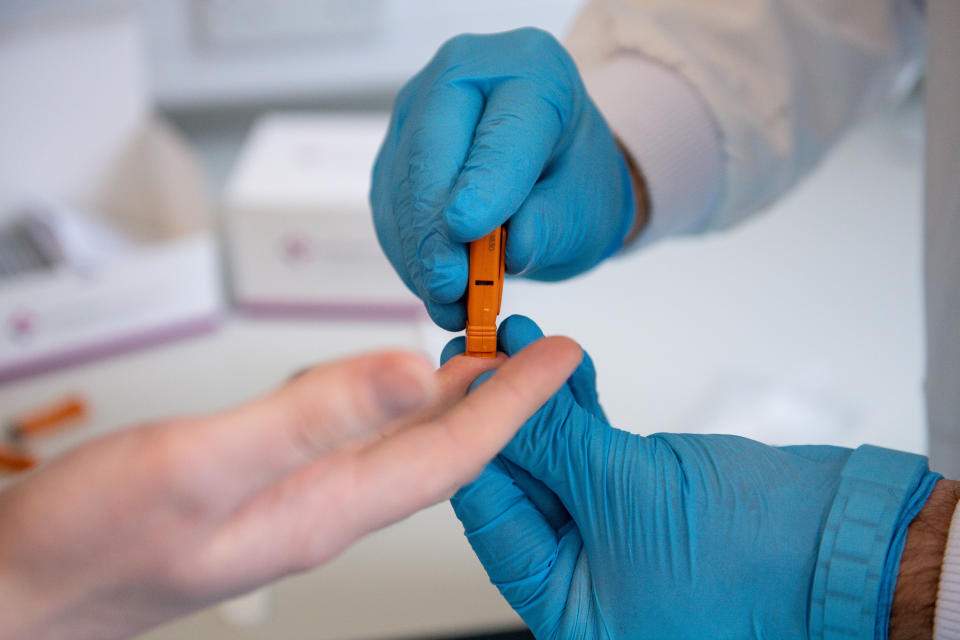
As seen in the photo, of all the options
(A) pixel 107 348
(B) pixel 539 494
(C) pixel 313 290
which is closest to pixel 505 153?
(B) pixel 539 494

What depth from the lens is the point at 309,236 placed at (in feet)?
3.96

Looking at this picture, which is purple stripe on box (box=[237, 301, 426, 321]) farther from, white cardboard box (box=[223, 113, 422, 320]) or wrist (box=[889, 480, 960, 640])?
wrist (box=[889, 480, 960, 640])

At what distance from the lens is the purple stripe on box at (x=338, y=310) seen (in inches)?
50.2

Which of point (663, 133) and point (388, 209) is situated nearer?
point (388, 209)

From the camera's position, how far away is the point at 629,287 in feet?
4.08

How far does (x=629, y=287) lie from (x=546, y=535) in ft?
2.34

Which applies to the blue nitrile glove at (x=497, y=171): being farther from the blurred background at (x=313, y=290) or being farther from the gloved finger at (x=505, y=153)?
the blurred background at (x=313, y=290)

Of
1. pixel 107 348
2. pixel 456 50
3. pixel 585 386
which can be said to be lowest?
pixel 107 348

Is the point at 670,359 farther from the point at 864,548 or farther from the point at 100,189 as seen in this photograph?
the point at 100,189

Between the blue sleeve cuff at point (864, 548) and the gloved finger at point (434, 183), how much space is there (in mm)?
304

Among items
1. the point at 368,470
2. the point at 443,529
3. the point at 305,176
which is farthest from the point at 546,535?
the point at 305,176

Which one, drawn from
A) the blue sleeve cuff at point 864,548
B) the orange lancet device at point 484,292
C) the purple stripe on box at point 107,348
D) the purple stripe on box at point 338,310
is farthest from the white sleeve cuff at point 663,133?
the purple stripe on box at point 107,348

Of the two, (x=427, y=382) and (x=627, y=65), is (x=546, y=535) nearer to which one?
(x=427, y=382)

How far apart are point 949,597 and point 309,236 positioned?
37.0 inches
